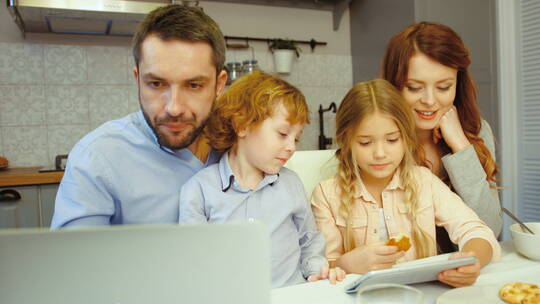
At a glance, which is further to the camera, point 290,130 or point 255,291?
point 290,130

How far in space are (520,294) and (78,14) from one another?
91.4 inches

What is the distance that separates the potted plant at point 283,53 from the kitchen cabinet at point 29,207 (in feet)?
5.42

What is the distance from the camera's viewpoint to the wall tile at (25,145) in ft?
8.19

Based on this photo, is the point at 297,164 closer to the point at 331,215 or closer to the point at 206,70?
the point at 331,215

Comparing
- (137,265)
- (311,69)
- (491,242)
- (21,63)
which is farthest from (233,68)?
(137,265)

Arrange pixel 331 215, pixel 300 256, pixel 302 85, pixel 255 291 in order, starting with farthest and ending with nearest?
pixel 302 85 < pixel 331 215 < pixel 300 256 < pixel 255 291

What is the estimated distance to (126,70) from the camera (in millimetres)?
2715

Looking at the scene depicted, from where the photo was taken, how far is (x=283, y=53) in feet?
9.62

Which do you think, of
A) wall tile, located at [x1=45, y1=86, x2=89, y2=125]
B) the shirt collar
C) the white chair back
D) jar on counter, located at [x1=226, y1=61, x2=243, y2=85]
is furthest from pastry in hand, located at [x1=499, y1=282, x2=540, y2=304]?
wall tile, located at [x1=45, y1=86, x2=89, y2=125]

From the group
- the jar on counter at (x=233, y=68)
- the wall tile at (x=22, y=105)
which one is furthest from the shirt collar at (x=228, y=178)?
the wall tile at (x=22, y=105)

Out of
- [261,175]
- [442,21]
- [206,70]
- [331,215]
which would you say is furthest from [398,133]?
[442,21]

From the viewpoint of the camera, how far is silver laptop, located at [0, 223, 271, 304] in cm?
37

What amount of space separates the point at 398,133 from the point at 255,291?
33.4 inches

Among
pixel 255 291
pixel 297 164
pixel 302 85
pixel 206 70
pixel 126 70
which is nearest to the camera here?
pixel 255 291
